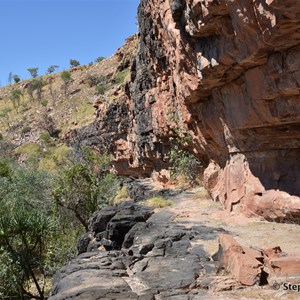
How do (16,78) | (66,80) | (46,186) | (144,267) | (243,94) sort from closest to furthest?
(144,267) < (243,94) < (46,186) < (66,80) < (16,78)

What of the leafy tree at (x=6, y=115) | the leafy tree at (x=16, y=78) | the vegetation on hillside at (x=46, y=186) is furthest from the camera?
the leafy tree at (x=16, y=78)

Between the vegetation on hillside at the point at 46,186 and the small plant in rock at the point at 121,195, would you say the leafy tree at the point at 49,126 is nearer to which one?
the vegetation on hillside at the point at 46,186

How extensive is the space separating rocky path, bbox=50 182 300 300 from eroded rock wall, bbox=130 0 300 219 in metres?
1.68

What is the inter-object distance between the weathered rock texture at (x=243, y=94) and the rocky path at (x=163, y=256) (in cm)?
135

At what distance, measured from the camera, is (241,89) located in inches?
464

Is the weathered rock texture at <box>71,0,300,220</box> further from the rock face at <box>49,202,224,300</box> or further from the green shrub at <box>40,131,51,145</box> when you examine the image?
the green shrub at <box>40,131,51,145</box>

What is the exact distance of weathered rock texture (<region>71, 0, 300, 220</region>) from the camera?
28.8 ft

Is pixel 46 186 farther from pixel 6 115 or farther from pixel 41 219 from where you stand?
pixel 6 115

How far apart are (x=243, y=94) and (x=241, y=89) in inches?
6.9

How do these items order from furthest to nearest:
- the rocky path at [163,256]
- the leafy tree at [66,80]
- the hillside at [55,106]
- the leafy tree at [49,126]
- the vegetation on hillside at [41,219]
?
the leafy tree at [66,80] < the leafy tree at [49,126] < the hillside at [55,106] < the vegetation on hillside at [41,219] < the rocky path at [163,256]

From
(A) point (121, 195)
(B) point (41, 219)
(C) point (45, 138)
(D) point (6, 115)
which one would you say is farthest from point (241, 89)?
(D) point (6, 115)

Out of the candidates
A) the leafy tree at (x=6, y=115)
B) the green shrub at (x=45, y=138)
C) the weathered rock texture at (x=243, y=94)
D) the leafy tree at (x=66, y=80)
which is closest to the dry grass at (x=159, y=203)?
the weathered rock texture at (x=243, y=94)

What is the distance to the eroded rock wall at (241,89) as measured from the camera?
342 inches

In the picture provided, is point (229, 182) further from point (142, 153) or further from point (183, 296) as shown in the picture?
point (142, 153)
